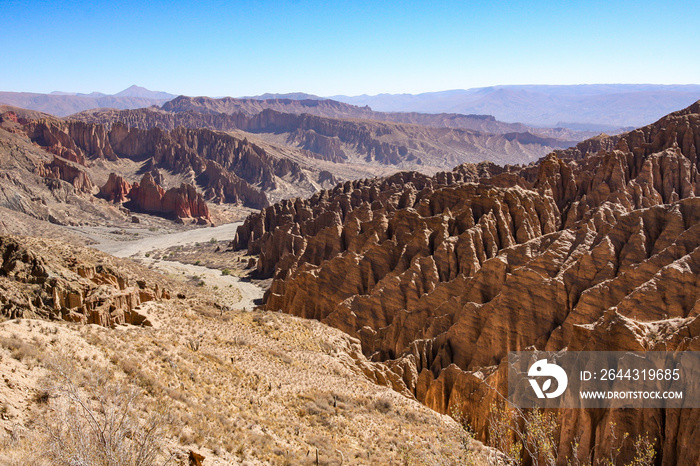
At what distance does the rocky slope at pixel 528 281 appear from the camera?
68.7 ft

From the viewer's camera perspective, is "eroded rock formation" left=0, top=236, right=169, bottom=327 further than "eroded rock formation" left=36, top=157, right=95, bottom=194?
No

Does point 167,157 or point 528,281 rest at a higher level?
point 167,157

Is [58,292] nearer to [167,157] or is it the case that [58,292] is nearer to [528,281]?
[528,281]

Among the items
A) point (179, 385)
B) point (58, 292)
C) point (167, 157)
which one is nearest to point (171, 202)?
point (167, 157)

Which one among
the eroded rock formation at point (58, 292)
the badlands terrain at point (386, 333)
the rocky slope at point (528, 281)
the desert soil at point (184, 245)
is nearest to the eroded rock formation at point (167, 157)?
the desert soil at point (184, 245)

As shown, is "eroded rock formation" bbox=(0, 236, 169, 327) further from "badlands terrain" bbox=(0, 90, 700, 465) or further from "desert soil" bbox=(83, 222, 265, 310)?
"desert soil" bbox=(83, 222, 265, 310)

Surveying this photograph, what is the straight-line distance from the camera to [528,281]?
31.7 metres

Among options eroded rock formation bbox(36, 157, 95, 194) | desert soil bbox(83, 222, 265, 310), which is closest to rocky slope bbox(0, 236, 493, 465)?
desert soil bbox(83, 222, 265, 310)

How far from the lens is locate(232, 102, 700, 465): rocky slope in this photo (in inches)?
824

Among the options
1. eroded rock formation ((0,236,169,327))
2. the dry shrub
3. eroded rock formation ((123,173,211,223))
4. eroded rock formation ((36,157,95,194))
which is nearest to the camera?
the dry shrub

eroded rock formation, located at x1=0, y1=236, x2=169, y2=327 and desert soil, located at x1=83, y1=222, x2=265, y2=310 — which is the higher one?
eroded rock formation, located at x1=0, y1=236, x2=169, y2=327

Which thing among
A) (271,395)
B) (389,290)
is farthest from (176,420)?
(389,290)

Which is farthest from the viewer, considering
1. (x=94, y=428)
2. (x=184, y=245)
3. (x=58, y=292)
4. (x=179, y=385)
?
(x=184, y=245)

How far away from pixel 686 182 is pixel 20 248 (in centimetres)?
6451
